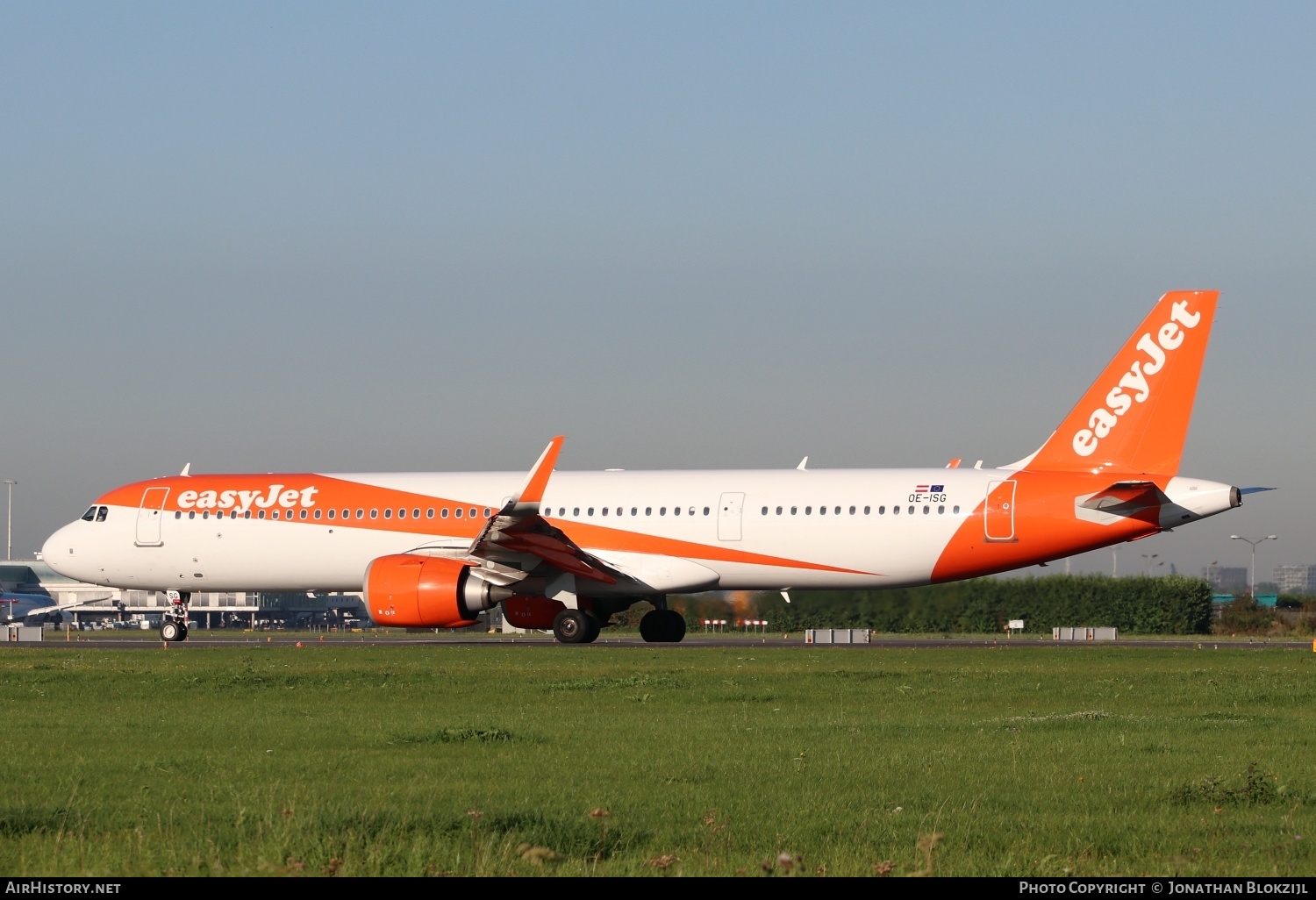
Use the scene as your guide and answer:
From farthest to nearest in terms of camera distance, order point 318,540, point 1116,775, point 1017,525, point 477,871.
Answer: point 318,540 → point 1017,525 → point 1116,775 → point 477,871

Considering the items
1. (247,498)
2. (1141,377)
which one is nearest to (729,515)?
(1141,377)

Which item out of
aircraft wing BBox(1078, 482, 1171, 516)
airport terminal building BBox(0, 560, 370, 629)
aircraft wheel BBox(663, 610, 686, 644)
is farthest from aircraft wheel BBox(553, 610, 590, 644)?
airport terminal building BBox(0, 560, 370, 629)

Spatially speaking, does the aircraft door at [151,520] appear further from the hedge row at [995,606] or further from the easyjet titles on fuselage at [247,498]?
the hedge row at [995,606]

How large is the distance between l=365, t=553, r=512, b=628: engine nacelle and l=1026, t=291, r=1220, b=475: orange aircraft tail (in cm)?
1233

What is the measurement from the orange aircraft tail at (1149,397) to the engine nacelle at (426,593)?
40.5 feet

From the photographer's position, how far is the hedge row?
37.6m

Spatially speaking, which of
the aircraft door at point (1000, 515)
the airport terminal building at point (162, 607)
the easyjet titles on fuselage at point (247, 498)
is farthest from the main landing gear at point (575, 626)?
the airport terminal building at point (162, 607)

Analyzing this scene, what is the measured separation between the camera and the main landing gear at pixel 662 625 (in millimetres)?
37156

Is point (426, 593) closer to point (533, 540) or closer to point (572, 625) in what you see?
point (533, 540)

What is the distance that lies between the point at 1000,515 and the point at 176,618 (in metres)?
20.6
